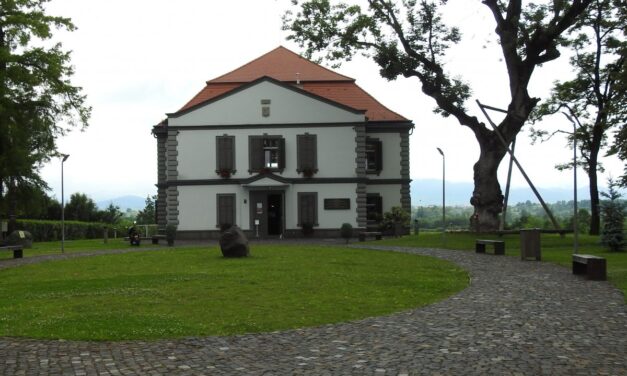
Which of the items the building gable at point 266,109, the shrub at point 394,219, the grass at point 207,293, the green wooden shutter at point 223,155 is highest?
the building gable at point 266,109

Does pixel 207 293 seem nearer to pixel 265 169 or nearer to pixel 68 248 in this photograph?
pixel 68 248

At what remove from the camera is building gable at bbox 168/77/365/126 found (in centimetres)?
3544

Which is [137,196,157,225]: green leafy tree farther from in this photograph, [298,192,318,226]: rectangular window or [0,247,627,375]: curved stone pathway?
[0,247,627,375]: curved stone pathway

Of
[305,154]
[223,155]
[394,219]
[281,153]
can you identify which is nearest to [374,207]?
[394,219]

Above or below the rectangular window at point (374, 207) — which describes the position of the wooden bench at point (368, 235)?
below

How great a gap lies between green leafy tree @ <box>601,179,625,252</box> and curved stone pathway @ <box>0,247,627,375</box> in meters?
13.0

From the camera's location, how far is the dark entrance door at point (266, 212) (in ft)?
116

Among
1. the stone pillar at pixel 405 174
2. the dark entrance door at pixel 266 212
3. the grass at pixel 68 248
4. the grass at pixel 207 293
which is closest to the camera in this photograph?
the grass at pixel 207 293

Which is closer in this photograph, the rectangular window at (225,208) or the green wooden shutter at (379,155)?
the rectangular window at (225,208)

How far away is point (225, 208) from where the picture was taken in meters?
35.5

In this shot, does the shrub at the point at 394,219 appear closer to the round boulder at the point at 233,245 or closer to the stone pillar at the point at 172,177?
the stone pillar at the point at 172,177

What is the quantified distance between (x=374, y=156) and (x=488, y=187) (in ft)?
31.4

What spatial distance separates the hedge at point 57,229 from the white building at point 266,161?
6436 mm

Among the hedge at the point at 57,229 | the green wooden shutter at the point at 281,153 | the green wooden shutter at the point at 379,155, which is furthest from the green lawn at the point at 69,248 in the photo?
the green wooden shutter at the point at 379,155
